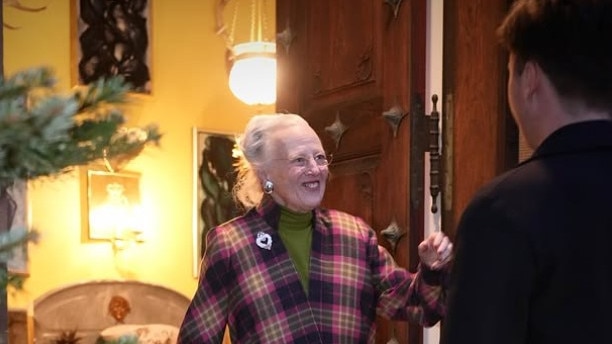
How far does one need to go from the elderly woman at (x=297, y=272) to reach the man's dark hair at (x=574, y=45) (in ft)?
2.60

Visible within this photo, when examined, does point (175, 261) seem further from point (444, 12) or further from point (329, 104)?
point (444, 12)

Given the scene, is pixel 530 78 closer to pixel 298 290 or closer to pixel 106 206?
pixel 298 290

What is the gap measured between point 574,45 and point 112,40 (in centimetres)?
389

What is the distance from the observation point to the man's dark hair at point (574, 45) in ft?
3.18

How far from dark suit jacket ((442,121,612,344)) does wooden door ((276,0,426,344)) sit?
3.00 feet

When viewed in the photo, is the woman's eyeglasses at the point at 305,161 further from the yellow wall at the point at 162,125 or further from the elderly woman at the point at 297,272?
the yellow wall at the point at 162,125

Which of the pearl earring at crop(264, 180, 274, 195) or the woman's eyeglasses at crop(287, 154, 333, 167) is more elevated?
the woman's eyeglasses at crop(287, 154, 333, 167)

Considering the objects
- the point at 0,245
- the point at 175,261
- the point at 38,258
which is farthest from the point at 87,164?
the point at 175,261

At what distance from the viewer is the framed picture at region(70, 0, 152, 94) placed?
14.6 feet

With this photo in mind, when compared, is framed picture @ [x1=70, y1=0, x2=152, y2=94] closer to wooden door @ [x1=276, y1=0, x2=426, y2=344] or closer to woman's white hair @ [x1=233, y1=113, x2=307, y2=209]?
wooden door @ [x1=276, y1=0, x2=426, y2=344]

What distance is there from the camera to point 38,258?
4.27m

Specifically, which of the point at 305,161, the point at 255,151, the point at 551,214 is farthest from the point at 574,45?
the point at 255,151

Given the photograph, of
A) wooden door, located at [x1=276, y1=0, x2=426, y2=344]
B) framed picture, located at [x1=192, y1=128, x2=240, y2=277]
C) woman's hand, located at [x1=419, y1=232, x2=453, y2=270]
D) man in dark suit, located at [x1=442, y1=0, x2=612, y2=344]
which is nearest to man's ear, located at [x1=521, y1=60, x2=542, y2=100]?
man in dark suit, located at [x1=442, y1=0, x2=612, y2=344]

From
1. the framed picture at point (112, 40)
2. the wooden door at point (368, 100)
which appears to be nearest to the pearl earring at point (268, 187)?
the wooden door at point (368, 100)
